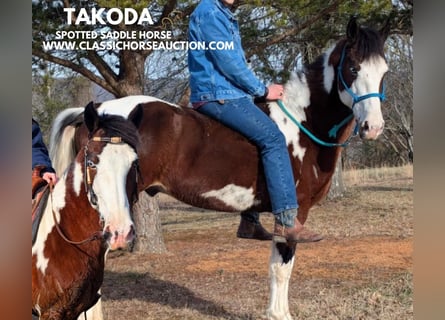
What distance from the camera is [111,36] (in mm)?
3197

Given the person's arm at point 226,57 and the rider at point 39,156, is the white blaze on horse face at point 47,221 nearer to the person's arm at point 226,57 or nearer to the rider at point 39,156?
the rider at point 39,156

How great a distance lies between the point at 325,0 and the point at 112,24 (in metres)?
1.43

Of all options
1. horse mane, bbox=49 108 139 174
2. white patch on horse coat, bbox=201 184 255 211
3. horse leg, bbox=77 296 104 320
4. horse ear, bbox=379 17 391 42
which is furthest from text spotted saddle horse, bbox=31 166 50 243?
horse ear, bbox=379 17 391 42

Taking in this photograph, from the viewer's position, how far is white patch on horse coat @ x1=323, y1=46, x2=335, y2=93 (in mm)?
3389

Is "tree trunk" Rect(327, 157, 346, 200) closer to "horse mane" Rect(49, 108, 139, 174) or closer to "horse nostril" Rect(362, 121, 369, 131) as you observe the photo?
"horse nostril" Rect(362, 121, 369, 131)

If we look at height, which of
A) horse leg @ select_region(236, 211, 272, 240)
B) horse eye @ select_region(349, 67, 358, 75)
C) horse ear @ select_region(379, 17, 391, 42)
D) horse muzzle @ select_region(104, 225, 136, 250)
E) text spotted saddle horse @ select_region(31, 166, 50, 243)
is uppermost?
horse ear @ select_region(379, 17, 391, 42)

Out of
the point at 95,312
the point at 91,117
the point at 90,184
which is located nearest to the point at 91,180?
the point at 90,184

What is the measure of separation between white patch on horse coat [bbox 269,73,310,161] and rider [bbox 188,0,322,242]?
0.11 meters

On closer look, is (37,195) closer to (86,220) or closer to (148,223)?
(86,220)

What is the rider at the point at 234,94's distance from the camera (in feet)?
10.4

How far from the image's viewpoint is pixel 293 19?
11.2 ft

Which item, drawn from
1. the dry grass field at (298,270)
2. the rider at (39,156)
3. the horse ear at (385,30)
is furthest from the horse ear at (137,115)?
the horse ear at (385,30)
